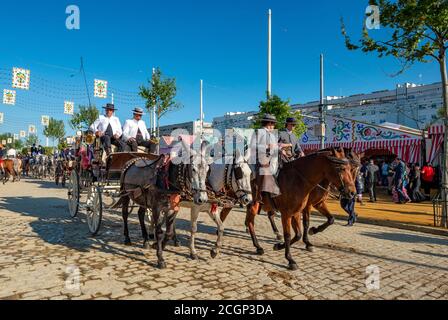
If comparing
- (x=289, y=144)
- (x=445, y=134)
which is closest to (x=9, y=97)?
(x=289, y=144)

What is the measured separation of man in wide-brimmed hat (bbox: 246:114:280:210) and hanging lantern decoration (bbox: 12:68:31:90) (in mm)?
17340

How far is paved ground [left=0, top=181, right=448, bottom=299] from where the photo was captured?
15.1 feet

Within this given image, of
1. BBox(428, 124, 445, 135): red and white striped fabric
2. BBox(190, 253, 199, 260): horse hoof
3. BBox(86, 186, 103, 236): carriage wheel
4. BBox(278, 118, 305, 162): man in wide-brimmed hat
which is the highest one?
BBox(428, 124, 445, 135): red and white striped fabric

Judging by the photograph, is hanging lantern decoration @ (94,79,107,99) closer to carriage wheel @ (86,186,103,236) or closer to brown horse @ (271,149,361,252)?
carriage wheel @ (86,186,103,236)

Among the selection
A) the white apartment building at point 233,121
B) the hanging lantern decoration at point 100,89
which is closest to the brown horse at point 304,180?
the hanging lantern decoration at point 100,89

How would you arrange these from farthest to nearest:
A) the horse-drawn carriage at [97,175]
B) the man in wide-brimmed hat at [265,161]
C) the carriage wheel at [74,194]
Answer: the carriage wheel at [74,194], the horse-drawn carriage at [97,175], the man in wide-brimmed hat at [265,161]

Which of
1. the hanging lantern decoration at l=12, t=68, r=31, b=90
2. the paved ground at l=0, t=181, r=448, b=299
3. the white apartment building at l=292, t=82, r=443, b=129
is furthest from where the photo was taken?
the white apartment building at l=292, t=82, r=443, b=129

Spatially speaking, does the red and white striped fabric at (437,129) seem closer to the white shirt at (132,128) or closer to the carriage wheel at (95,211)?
the white shirt at (132,128)

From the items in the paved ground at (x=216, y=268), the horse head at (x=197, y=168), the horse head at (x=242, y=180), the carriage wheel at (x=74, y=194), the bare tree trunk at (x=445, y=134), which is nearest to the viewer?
the paved ground at (x=216, y=268)

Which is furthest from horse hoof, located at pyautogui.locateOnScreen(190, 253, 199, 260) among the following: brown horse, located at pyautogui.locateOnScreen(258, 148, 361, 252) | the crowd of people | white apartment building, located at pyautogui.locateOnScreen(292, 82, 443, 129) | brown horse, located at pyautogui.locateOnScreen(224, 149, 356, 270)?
white apartment building, located at pyautogui.locateOnScreen(292, 82, 443, 129)

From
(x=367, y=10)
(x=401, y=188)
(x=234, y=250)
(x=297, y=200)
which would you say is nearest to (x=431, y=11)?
(x=367, y=10)

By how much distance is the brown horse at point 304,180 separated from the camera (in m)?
6.05

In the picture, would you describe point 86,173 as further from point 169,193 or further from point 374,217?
point 374,217

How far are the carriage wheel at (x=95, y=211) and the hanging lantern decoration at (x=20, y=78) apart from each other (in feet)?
45.9
